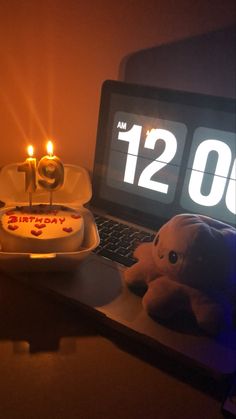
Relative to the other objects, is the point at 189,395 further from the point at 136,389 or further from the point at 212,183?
the point at 212,183

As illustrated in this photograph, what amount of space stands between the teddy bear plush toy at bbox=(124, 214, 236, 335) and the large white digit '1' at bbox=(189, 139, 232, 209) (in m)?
0.19

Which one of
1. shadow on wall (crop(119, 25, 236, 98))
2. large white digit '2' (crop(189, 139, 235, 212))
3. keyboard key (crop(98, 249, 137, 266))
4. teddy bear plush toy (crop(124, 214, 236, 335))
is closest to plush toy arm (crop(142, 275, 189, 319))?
teddy bear plush toy (crop(124, 214, 236, 335))

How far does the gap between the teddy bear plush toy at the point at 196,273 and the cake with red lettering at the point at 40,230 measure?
14 cm

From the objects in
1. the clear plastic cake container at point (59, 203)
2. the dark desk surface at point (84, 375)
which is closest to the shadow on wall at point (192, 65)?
the clear plastic cake container at point (59, 203)

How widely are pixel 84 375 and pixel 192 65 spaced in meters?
0.59

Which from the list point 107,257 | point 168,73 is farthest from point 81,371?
point 168,73

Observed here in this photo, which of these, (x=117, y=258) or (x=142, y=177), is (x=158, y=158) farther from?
(x=117, y=258)

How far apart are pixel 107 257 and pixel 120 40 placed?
457mm

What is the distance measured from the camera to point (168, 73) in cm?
82

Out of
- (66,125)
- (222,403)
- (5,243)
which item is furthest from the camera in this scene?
(66,125)

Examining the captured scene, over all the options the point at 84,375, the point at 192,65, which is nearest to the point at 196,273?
the point at 84,375

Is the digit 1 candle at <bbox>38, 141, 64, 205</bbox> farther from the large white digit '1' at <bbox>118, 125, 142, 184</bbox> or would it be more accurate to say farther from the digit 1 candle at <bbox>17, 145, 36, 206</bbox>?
the large white digit '1' at <bbox>118, 125, 142, 184</bbox>

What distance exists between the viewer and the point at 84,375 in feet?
1.61

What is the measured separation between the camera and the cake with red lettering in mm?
599
